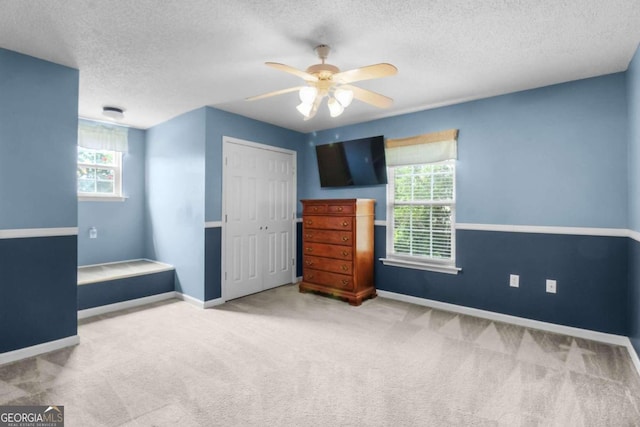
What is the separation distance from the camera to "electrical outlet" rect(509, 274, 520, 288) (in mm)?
3199

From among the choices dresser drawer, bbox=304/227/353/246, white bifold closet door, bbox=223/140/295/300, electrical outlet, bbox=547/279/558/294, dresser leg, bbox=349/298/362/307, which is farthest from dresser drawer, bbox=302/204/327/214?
electrical outlet, bbox=547/279/558/294

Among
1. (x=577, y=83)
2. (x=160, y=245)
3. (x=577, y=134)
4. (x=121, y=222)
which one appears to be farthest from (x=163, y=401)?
(x=577, y=83)

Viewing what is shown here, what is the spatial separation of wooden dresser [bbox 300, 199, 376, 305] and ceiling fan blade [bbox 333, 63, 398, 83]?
73.4 inches

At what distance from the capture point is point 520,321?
3166 millimetres

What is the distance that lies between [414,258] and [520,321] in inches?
47.8

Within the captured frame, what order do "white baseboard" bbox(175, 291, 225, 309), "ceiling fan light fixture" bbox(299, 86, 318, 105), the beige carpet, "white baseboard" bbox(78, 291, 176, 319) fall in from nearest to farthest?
1. the beige carpet
2. "ceiling fan light fixture" bbox(299, 86, 318, 105)
3. "white baseboard" bbox(78, 291, 176, 319)
4. "white baseboard" bbox(175, 291, 225, 309)

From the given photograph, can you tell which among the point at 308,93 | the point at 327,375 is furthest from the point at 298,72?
the point at 327,375

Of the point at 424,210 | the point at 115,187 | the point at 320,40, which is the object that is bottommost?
the point at 424,210

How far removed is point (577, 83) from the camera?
9.50 feet

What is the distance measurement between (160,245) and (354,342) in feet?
10.0

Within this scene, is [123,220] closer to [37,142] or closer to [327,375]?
[37,142]

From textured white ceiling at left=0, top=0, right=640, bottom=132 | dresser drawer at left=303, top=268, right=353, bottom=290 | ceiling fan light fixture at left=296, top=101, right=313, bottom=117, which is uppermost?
textured white ceiling at left=0, top=0, right=640, bottom=132

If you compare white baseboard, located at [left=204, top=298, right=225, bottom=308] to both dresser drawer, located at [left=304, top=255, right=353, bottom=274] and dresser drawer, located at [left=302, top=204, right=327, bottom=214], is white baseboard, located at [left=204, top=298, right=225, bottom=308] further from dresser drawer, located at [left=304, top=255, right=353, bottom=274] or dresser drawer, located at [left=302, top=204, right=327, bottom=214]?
dresser drawer, located at [left=302, top=204, right=327, bottom=214]

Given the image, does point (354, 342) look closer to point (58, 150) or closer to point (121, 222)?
point (58, 150)
